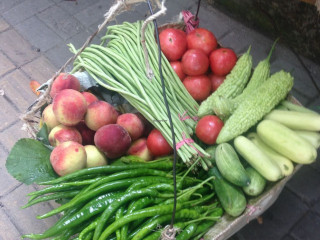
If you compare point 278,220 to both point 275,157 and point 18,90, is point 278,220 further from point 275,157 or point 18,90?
point 18,90

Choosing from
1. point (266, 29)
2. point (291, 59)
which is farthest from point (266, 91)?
point (266, 29)

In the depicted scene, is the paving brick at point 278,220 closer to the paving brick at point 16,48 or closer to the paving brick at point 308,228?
the paving brick at point 308,228

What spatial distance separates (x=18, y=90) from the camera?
2.78 m

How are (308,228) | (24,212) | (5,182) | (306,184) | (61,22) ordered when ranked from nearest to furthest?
(308,228) < (306,184) < (24,212) < (5,182) < (61,22)

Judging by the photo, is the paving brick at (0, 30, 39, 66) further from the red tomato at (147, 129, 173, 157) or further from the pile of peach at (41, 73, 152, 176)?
the red tomato at (147, 129, 173, 157)

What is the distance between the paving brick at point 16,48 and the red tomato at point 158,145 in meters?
1.88

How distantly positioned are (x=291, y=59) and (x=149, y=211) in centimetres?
201

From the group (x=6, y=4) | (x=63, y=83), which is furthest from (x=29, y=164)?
(x=6, y=4)

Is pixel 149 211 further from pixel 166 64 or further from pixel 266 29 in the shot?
pixel 266 29

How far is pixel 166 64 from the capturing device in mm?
1722

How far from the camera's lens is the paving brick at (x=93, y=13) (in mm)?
3203

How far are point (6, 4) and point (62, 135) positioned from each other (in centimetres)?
257

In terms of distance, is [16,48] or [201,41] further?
[16,48]

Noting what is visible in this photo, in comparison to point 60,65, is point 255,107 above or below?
below
